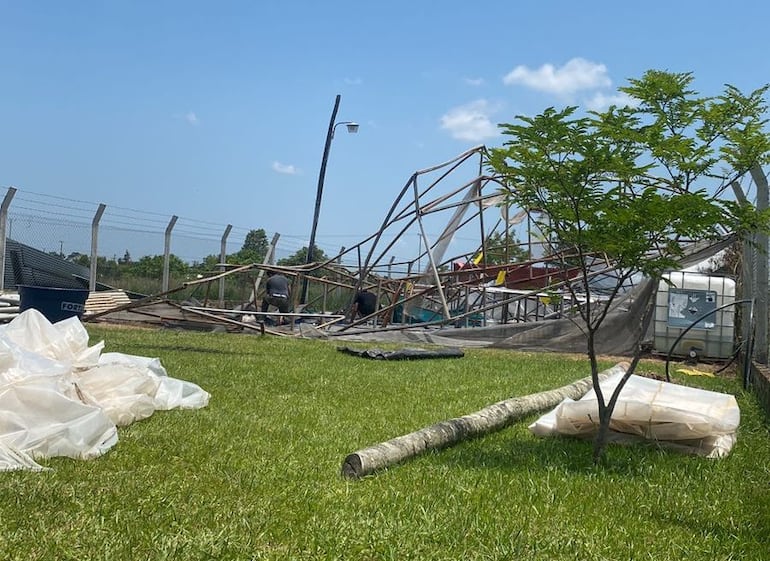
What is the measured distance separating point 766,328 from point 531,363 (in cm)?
381

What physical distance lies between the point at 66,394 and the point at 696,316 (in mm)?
12684

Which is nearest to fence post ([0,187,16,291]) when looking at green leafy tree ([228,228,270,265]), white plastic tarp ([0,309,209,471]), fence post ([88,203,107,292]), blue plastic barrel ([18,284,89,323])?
fence post ([88,203,107,292])

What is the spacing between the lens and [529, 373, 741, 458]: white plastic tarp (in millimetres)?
5875

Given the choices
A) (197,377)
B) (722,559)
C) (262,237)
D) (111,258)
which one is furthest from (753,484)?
(262,237)

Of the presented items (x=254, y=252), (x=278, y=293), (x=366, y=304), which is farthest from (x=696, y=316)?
(x=254, y=252)

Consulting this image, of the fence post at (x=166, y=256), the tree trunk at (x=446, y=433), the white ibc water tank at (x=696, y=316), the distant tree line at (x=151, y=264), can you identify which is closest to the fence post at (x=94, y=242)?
the distant tree line at (x=151, y=264)

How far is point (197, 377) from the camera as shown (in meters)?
8.94

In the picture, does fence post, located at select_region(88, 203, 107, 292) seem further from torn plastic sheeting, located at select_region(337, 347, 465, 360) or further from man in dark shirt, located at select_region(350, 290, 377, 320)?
torn plastic sheeting, located at select_region(337, 347, 465, 360)

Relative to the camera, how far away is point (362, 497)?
422cm

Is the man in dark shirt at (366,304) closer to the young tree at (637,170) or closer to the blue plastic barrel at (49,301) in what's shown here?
the blue plastic barrel at (49,301)

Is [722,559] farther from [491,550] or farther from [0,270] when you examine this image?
[0,270]

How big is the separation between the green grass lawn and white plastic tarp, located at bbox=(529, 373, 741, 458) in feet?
0.45

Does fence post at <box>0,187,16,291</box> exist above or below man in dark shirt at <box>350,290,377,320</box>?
above

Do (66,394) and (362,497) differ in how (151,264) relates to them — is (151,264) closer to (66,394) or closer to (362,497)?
(66,394)
